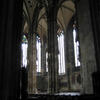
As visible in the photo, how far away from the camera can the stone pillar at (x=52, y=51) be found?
15.6 meters

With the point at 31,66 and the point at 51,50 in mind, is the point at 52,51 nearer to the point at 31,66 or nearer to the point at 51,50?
the point at 51,50

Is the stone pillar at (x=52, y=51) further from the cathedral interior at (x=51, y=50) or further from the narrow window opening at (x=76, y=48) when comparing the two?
the narrow window opening at (x=76, y=48)

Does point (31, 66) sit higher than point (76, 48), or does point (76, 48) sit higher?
point (76, 48)

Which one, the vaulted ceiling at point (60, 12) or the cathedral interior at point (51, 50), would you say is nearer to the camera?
the cathedral interior at point (51, 50)

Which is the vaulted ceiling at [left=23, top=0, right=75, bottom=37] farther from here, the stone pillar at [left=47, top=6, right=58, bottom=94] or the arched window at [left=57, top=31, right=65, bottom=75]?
the stone pillar at [left=47, top=6, right=58, bottom=94]

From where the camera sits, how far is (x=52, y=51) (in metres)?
16.3

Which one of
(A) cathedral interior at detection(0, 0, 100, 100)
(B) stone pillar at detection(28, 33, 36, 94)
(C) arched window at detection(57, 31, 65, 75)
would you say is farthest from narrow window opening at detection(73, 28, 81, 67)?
(B) stone pillar at detection(28, 33, 36, 94)

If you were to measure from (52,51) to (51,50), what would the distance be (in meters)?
0.15

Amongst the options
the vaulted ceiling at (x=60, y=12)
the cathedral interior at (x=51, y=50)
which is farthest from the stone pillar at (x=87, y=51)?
the vaulted ceiling at (x=60, y=12)

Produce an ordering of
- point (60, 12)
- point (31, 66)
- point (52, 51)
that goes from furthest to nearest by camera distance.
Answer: point (60, 12)
point (31, 66)
point (52, 51)

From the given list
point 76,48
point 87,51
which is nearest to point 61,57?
point 76,48

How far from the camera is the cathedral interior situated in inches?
238

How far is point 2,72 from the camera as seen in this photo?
5.56m

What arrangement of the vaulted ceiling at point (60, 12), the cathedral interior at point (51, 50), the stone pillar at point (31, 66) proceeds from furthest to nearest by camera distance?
the vaulted ceiling at point (60, 12) → the stone pillar at point (31, 66) → the cathedral interior at point (51, 50)
